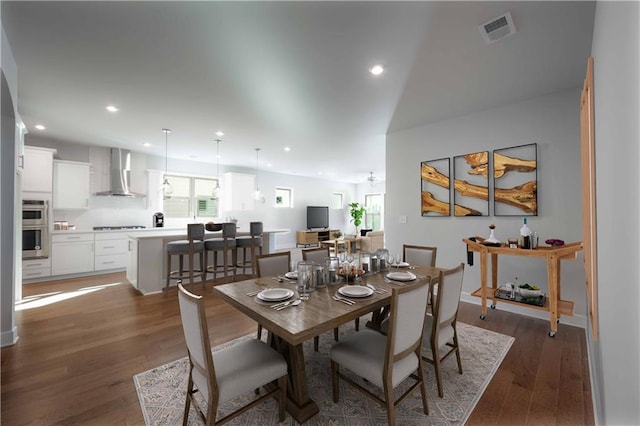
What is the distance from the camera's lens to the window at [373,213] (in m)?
11.6

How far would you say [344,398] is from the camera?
186cm

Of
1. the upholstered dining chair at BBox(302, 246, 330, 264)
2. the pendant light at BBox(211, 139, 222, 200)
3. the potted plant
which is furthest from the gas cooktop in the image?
the potted plant

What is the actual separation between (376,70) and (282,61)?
0.90 meters

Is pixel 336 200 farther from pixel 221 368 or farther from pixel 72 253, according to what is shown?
pixel 221 368

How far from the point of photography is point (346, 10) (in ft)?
6.01

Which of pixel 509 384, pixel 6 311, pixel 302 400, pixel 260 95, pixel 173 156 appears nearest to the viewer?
pixel 302 400

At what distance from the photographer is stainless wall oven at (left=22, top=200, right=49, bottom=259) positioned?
15.4ft

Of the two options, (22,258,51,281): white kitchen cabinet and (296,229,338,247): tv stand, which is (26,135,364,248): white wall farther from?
(22,258,51,281): white kitchen cabinet

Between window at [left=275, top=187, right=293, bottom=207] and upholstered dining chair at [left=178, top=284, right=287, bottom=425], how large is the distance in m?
7.89

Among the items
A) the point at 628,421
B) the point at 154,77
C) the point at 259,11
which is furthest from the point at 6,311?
the point at 628,421

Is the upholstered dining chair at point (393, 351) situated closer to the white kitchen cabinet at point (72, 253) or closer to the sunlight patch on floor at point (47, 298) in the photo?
the sunlight patch on floor at point (47, 298)

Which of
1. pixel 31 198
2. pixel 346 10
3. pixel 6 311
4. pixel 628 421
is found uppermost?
pixel 346 10

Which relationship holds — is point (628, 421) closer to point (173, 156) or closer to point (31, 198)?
point (31, 198)

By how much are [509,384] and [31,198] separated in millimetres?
7219
